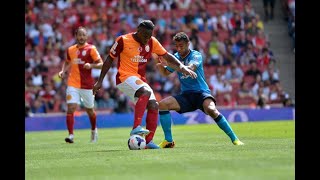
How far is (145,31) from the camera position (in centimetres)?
1277

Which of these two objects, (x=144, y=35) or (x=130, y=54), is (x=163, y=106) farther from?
(x=144, y=35)

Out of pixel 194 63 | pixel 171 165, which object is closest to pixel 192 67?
pixel 194 63

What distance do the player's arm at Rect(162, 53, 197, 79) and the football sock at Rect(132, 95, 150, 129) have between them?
762 millimetres

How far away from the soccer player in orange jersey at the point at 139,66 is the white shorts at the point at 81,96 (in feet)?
15.4

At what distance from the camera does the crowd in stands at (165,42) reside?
29.1m

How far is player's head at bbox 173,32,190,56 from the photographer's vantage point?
13531 mm

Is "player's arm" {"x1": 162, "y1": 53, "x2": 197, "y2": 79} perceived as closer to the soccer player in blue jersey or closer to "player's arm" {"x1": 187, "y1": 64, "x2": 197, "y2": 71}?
"player's arm" {"x1": 187, "y1": 64, "x2": 197, "y2": 71}

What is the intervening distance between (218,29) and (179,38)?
2005cm

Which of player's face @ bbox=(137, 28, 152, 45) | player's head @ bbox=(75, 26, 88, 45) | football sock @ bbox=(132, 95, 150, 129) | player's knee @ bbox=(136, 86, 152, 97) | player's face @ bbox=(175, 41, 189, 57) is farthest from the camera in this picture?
player's head @ bbox=(75, 26, 88, 45)

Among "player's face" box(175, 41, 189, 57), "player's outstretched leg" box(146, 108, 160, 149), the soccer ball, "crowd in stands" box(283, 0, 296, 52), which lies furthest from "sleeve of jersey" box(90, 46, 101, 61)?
"crowd in stands" box(283, 0, 296, 52)

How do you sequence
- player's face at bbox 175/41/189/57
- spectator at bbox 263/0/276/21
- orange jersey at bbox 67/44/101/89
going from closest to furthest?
player's face at bbox 175/41/189/57, orange jersey at bbox 67/44/101/89, spectator at bbox 263/0/276/21

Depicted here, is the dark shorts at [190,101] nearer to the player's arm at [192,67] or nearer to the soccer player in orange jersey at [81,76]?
the player's arm at [192,67]

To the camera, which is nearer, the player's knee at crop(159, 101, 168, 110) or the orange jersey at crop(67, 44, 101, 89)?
the player's knee at crop(159, 101, 168, 110)

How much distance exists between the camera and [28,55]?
29984mm
